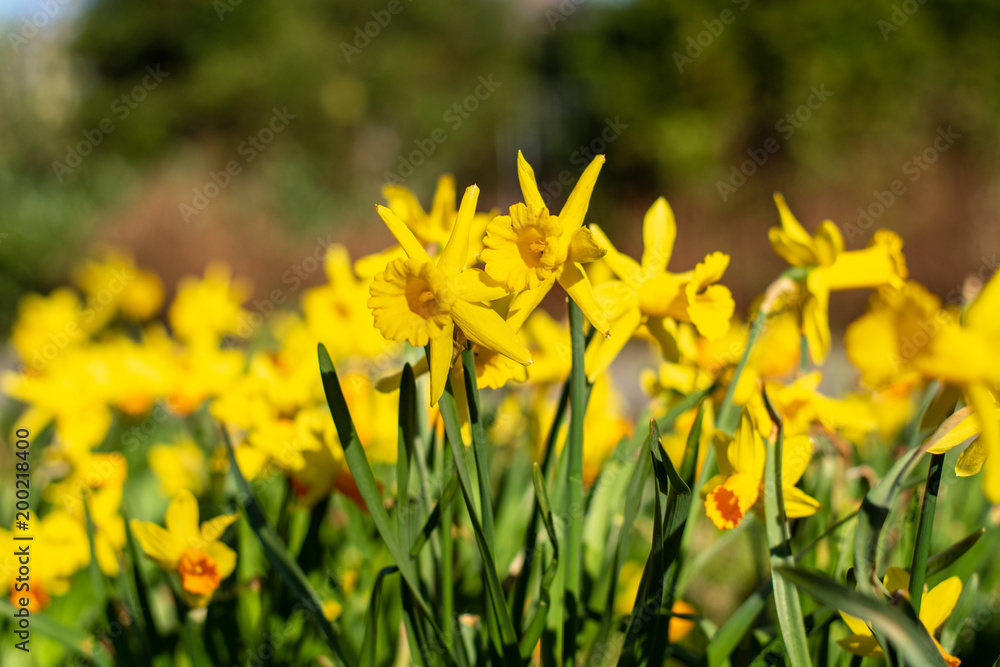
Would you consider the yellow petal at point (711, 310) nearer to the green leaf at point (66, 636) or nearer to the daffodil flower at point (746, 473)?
the daffodil flower at point (746, 473)

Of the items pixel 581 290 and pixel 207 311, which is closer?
pixel 581 290

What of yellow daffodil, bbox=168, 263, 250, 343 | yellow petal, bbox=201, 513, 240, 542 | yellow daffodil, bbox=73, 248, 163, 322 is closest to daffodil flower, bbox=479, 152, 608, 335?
yellow petal, bbox=201, 513, 240, 542

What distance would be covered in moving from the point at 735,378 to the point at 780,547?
201mm

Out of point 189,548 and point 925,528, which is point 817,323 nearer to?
point 925,528

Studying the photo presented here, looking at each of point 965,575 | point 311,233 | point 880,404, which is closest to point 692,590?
point 880,404

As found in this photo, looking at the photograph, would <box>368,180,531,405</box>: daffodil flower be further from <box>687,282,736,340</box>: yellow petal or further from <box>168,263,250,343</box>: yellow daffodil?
<box>168,263,250,343</box>: yellow daffodil

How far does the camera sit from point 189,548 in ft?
3.10

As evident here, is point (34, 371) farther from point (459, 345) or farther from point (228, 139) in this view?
point (228, 139)

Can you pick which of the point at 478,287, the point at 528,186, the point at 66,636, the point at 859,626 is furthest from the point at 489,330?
the point at 66,636

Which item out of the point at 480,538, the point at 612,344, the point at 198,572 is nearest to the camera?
the point at 480,538

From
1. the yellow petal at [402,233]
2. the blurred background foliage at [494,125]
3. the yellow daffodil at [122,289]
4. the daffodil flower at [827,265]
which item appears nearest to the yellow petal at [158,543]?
the yellow petal at [402,233]

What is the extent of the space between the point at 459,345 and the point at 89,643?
0.77m

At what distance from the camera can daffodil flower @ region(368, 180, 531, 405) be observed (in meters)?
0.63

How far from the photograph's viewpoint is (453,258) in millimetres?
663
